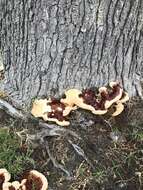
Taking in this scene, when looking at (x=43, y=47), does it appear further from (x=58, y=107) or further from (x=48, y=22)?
(x=58, y=107)

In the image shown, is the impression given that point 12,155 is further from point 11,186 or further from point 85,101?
point 85,101

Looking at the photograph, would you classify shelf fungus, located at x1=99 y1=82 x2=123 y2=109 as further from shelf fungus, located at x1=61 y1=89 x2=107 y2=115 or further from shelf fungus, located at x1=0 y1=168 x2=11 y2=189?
shelf fungus, located at x1=0 y1=168 x2=11 y2=189

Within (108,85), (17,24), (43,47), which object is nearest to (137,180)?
(108,85)

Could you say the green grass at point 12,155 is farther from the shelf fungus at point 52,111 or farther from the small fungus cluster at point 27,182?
the shelf fungus at point 52,111

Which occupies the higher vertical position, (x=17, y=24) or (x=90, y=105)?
(x=17, y=24)

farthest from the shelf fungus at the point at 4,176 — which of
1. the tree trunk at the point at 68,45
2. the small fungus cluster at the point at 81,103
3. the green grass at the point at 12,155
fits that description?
the tree trunk at the point at 68,45
